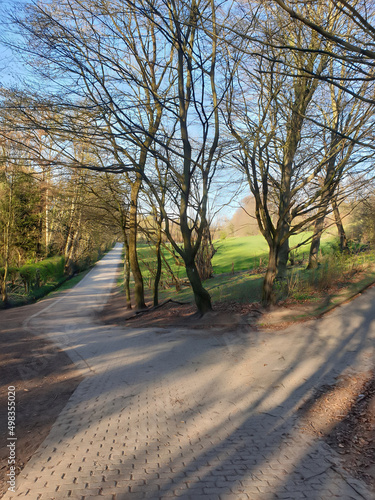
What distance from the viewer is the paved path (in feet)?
10.5

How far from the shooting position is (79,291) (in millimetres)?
24156

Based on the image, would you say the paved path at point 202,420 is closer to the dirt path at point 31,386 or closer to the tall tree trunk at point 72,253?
the dirt path at point 31,386

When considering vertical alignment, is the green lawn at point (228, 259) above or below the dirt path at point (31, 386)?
above

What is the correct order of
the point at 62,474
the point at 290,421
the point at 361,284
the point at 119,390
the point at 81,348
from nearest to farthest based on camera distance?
the point at 62,474, the point at 290,421, the point at 119,390, the point at 81,348, the point at 361,284

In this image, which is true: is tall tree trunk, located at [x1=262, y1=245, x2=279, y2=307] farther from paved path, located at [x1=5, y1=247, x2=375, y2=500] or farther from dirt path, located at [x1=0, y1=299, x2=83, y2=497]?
dirt path, located at [x1=0, y1=299, x2=83, y2=497]

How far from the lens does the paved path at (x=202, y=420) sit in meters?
3.20

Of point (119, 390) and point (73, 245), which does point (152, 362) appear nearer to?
point (119, 390)

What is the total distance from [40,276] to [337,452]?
24158 mm

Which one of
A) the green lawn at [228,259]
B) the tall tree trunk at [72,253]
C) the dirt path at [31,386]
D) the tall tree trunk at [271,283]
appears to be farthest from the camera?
the tall tree trunk at [72,253]

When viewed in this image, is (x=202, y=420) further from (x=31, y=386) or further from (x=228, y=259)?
(x=228, y=259)

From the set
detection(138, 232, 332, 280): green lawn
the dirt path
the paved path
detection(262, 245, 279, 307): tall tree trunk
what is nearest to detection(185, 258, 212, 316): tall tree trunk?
detection(262, 245, 279, 307): tall tree trunk

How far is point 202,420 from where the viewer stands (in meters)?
4.49

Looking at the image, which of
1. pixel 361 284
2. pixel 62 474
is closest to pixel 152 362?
pixel 62 474

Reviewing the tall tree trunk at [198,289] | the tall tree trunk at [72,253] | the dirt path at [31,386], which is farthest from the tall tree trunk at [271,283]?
the tall tree trunk at [72,253]
